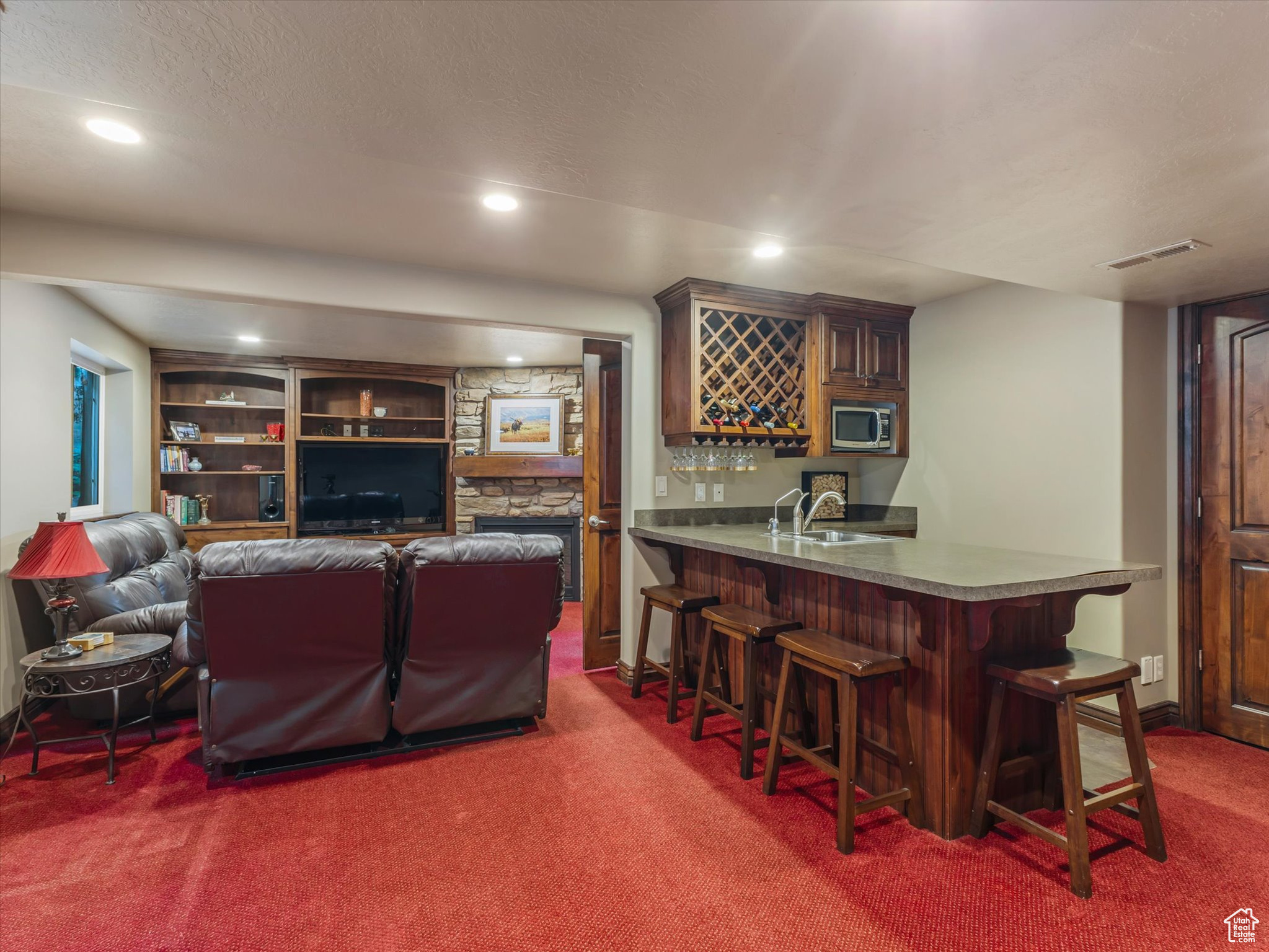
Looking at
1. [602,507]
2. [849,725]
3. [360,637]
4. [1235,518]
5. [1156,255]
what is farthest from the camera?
[602,507]

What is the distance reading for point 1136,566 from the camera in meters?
2.19

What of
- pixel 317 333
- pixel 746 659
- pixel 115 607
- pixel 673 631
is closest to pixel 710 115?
pixel 746 659

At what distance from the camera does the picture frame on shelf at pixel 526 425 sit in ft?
20.7

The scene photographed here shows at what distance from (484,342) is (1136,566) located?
4460mm

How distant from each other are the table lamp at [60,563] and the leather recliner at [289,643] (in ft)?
1.83

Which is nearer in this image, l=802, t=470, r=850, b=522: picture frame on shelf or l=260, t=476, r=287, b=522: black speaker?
l=802, t=470, r=850, b=522: picture frame on shelf

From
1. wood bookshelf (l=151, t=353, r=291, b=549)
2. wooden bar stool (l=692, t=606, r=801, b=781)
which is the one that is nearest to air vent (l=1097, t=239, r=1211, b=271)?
wooden bar stool (l=692, t=606, r=801, b=781)

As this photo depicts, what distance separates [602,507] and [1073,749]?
2862 mm

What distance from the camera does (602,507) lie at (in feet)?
14.0

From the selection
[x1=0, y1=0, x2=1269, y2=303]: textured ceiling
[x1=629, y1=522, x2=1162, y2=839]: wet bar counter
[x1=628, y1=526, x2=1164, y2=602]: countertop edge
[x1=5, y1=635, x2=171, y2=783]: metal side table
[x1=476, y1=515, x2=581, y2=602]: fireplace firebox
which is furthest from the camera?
[x1=476, y1=515, x2=581, y2=602]: fireplace firebox

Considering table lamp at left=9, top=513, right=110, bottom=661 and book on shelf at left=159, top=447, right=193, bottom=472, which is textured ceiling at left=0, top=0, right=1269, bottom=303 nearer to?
table lamp at left=9, top=513, right=110, bottom=661

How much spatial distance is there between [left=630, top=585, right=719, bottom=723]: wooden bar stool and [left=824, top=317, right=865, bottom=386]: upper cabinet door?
158cm

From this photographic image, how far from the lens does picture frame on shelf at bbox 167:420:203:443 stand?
5.70 metres

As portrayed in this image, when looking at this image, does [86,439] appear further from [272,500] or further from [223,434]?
[272,500]
